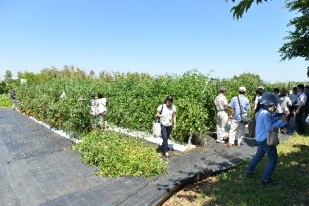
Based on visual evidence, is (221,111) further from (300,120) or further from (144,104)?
(300,120)

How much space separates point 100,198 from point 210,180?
8.79ft

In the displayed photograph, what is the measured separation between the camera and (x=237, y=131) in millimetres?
8531

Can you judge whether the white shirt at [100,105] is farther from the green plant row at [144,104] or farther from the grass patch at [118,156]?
the grass patch at [118,156]

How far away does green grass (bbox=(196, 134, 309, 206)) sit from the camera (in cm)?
501

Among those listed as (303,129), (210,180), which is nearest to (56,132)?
(210,180)

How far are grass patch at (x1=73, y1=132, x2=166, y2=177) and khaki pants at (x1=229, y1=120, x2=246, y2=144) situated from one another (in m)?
2.56

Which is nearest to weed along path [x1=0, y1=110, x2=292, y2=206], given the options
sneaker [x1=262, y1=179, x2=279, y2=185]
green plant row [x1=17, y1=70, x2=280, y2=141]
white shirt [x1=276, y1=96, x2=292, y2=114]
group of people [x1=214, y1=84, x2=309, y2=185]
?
group of people [x1=214, y1=84, x2=309, y2=185]

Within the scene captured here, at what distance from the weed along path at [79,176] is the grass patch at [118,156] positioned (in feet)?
0.75

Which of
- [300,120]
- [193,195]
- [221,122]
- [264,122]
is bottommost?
[193,195]

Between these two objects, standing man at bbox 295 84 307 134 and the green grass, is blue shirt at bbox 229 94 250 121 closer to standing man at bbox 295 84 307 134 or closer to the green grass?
the green grass

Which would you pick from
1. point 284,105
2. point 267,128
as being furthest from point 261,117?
point 284,105

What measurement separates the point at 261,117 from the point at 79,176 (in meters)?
4.28

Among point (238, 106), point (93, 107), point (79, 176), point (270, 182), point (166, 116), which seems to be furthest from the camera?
point (93, 107)

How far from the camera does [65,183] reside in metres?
5.82
